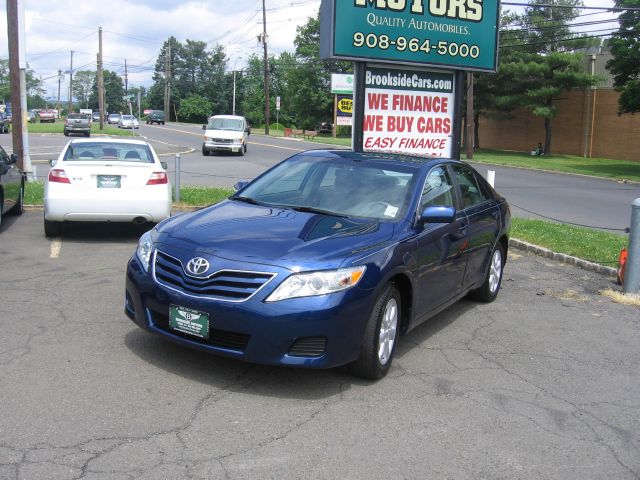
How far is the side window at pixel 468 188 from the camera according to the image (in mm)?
6902

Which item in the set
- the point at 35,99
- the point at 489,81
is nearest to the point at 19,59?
the point at 489,81

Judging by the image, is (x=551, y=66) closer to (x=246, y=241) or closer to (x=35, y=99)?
(x=246, y=241)

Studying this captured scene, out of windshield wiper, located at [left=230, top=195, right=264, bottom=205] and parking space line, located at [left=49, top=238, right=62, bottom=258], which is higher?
windshield wiper, located at [left=230, top=195, right=264, bottom=205]

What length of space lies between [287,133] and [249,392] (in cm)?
5969

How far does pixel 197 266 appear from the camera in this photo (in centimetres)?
471

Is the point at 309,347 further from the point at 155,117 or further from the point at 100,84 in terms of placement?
the point at 155,117

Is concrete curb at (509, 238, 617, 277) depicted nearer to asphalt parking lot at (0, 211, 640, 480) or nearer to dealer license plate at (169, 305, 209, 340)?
asphalt parking lot at (0, 211, 640, 480)

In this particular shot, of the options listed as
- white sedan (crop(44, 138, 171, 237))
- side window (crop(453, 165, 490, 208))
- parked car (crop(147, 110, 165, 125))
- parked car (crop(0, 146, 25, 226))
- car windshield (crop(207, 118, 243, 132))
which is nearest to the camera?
side window (crop(453, 165, 490, 208))

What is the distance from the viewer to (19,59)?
54.3 ft

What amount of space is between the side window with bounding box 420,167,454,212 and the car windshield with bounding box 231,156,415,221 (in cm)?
16

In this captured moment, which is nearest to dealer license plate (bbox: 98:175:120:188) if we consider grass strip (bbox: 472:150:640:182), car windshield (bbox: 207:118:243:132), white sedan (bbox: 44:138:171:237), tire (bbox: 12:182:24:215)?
white sedan (bbox: 44:138:171:237)

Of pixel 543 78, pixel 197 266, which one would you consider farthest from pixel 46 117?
pixel 197 266

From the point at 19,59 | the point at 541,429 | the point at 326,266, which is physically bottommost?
the point at 541,429

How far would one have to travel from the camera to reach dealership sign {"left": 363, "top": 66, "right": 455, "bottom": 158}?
457 inches
